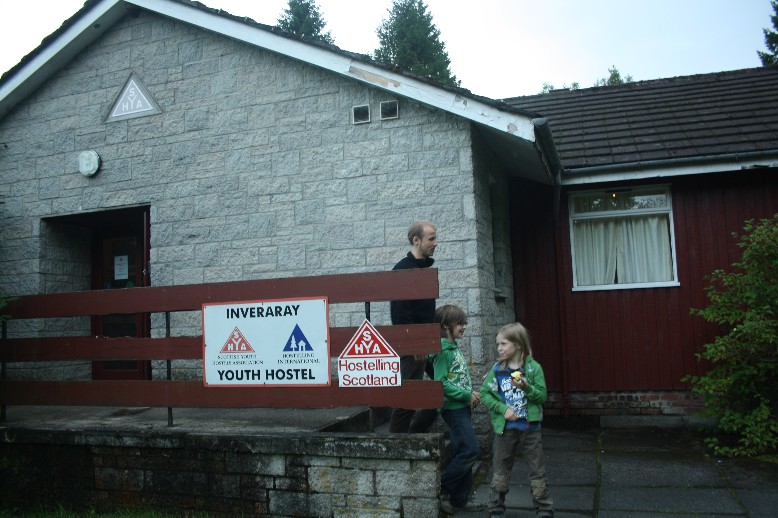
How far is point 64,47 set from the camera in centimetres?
774

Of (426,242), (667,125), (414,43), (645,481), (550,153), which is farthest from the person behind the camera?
(414,43)

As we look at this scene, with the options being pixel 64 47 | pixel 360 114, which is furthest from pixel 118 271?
pixel 360 114

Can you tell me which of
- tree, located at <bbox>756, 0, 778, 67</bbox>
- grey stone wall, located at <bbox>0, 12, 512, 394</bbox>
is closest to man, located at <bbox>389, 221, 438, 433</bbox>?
grey stone wall, located at <bbox>0, 12, 512, 394</bbox>

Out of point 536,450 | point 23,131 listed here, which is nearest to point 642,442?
point 536,450

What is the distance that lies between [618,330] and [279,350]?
5.03m

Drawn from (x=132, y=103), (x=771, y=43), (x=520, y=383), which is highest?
(x=771, y=43)

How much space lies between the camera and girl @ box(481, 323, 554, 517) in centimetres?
450

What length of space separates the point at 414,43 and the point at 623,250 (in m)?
35.4

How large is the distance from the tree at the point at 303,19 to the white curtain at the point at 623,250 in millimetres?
36534

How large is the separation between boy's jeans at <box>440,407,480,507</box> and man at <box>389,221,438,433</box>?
18 cm

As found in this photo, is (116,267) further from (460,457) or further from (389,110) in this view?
(460,457)

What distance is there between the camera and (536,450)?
4.53 meters

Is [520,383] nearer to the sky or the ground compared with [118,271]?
nearer to the ground

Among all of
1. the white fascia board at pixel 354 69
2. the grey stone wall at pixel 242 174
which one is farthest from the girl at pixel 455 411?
the white fascia board at pixel 354 69
